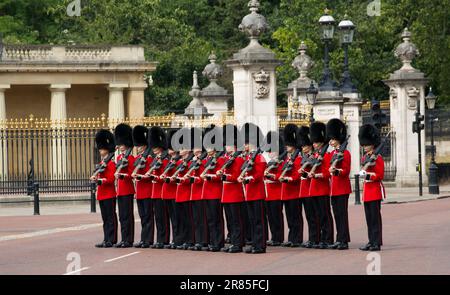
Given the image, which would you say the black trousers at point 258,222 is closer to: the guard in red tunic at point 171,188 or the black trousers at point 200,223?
the black trousers at point 200,223

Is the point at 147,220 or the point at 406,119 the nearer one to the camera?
the point at 147,220

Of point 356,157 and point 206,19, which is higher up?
point 206,19

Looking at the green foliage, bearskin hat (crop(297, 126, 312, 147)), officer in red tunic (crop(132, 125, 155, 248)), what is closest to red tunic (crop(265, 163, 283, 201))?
bearskin hat (crop(297, 126, 312, 147))

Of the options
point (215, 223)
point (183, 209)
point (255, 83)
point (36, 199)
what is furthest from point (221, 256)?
point (255, 83)

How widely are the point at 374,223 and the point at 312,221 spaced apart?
1.35 metres

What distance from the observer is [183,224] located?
22.2 metres

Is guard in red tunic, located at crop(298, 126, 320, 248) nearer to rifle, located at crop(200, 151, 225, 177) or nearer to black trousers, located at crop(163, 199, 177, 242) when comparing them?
rifle, located at crop(200, 151, 225, 177)

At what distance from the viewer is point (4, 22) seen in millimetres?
63219

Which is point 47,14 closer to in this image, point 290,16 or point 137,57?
point 290,16

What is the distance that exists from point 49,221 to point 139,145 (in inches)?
279

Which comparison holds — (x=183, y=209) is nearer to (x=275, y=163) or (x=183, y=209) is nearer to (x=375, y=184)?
(x=275, y=163)

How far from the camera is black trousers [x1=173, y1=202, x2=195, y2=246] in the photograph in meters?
22.1

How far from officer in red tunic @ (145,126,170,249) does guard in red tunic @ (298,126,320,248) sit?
2.11 metres
